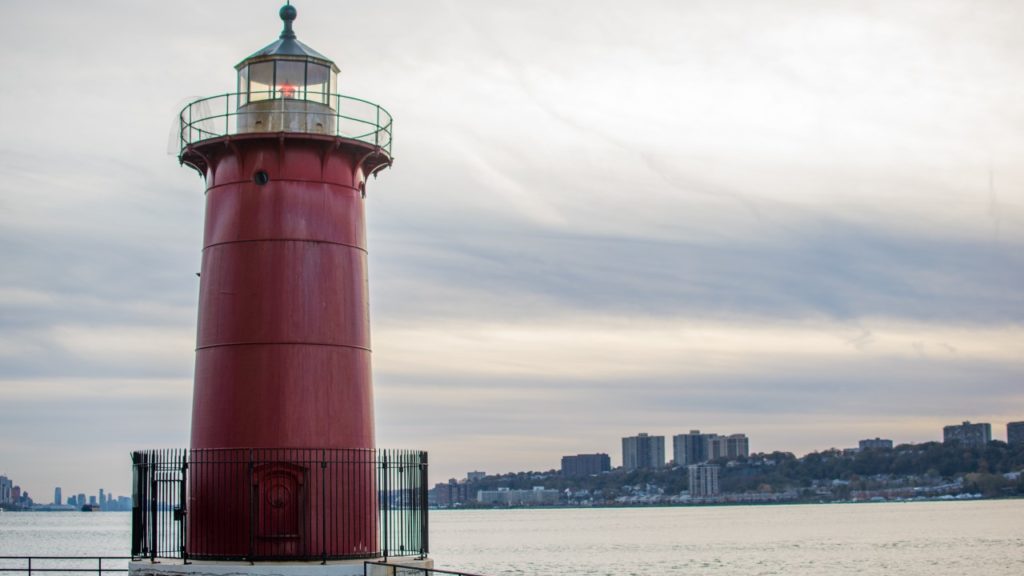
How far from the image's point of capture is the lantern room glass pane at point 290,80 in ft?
63.6

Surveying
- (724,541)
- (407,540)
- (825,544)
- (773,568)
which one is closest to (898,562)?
(773,568)

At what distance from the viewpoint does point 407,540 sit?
1947cm

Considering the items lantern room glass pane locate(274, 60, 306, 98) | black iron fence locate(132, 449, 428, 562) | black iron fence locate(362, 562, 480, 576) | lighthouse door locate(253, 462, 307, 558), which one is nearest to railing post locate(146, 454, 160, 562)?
black iron fence locate(132, 449, 428, 562)

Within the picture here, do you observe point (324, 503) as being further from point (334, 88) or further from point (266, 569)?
point (334, 88)

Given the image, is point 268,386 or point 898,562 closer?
point 268,386

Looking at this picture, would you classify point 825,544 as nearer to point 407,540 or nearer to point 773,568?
point 773,568

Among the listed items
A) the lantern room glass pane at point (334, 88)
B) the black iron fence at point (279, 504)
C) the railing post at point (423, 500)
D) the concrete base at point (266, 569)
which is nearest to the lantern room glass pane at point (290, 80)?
the lantern room glass pane at point (334, 88)

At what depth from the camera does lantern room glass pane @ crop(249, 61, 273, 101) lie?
19.4 meters

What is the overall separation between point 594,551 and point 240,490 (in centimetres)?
8425

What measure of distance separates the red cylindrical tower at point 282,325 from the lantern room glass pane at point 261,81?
0.6 inches

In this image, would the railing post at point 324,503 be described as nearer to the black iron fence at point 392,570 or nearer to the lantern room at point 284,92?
the black iron fence at point 392,570

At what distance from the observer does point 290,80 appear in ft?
63.8

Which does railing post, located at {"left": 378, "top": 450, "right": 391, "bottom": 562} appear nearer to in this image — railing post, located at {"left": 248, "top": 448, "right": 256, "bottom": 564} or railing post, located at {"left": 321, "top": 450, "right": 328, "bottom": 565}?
railing post, located at {"left": 321, "top": 450, "right": 328, "bottom": 565}

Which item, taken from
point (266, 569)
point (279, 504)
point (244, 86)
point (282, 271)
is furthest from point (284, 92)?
point (266, 569)
